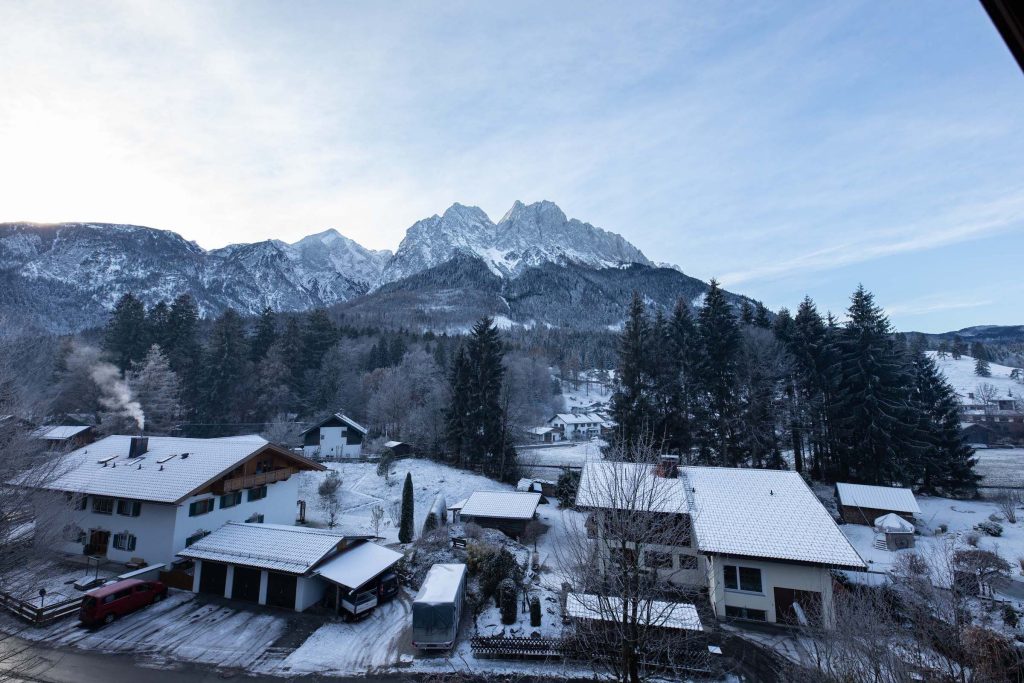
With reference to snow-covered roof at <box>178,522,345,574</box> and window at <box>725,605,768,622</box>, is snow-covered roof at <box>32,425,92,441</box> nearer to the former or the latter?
snow-covered roof at <box>178,522,345,574</box>

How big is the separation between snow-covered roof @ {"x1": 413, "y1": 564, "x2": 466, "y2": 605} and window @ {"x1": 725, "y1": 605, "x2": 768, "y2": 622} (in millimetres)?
12972

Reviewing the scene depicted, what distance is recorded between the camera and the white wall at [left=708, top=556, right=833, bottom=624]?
68.4ft

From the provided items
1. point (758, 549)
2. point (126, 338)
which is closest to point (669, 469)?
point (758, 549)

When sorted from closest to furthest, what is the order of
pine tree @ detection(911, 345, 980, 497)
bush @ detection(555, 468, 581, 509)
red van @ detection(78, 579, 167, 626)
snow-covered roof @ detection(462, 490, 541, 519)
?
red van @ detection(78, 579, 167, 626)
snow-covered roof @ detection(462, 490, 541, 519)
pine tree @ detection(911, 345, 980, 497)
bush @ detection(555, 468, 581, 509)

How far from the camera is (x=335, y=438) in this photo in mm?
51281

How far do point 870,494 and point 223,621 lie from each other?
40.1m

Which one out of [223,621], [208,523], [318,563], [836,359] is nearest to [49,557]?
[208,523]

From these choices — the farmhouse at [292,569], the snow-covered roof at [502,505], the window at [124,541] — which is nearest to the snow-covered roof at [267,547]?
the farmhouse at [292,569]

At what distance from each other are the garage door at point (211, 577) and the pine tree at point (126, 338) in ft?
152

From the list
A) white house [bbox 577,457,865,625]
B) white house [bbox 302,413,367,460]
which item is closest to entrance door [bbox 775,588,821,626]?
white house [bbox 577,457,865,625]

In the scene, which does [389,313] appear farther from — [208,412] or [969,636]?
[969,636]

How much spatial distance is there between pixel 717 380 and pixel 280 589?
36.1m

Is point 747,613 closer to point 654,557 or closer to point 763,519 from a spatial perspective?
point 763,519

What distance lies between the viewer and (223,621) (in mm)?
20750
